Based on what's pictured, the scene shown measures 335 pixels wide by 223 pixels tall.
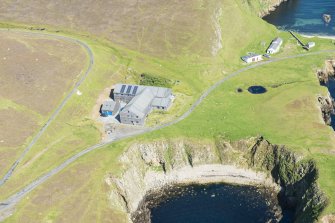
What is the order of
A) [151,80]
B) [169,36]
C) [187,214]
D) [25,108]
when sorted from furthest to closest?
1. [169,36]
2. [151,80]
3. [25,108]
4. [187,214]

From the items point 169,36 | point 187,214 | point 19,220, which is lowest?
point 187,214

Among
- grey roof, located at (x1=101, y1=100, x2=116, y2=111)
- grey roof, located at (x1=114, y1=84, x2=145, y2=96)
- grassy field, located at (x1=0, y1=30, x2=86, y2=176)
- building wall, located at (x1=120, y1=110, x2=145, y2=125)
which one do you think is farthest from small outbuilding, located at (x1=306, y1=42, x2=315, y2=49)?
grassy field, located at (x1=0, y1=30, x2=86, y2=176)

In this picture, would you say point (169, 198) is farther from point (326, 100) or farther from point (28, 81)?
point (28, 81)

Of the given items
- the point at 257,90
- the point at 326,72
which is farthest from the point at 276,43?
the point at 257,90

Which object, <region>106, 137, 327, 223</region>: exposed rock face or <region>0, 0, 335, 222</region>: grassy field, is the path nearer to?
<region>0, 0, 335, 222</region>: grassy field

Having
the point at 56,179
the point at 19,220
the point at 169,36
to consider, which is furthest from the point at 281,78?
the point at 19,220

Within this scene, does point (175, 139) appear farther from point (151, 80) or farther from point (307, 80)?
point (307, 80)
